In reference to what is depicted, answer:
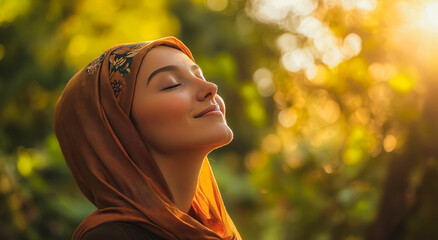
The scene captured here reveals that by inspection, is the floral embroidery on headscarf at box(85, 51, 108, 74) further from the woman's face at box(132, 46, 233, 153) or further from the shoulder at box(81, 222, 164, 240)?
the shoulder at box(81, 222, 164, 240)

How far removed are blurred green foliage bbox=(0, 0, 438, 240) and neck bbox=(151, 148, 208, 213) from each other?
1.74 metres

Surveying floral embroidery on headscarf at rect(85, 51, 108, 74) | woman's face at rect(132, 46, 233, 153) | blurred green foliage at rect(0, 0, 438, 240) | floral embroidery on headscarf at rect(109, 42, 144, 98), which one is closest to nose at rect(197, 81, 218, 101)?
woman's face at rect(132, 46, 233, 153)

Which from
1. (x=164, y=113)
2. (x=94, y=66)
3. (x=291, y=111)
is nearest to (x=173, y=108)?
(x=164, y=113)

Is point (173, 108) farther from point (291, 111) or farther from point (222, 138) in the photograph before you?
point (291, 111)

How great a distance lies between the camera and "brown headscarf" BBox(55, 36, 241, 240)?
1.34 metres

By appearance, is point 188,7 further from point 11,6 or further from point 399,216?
point 399,216

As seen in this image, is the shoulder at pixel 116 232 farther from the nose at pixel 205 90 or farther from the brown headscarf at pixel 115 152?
the nose at pixel 205 90

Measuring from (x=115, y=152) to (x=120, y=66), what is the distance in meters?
0.26

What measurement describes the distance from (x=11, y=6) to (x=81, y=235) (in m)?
3.63

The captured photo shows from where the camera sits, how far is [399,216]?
10.5 feet

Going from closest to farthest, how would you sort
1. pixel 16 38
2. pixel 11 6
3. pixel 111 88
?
pixel 111 88 → pixel 11 6 → pixel 16 38

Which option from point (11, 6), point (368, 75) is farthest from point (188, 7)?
point (368, 75)

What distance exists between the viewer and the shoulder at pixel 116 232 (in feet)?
4.17

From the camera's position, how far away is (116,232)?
128 cm
